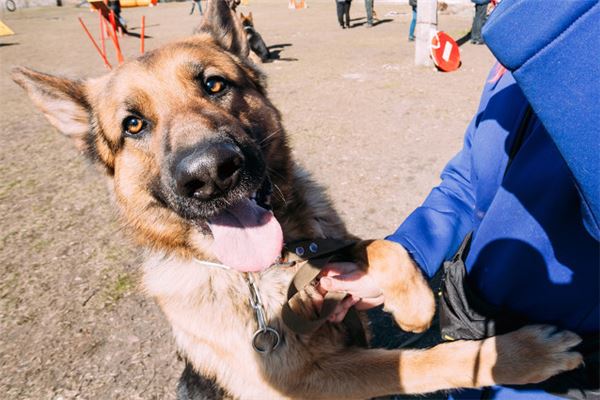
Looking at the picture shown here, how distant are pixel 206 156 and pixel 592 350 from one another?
1.72m

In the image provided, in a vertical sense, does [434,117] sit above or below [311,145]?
above

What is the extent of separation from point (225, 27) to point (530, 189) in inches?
96.8

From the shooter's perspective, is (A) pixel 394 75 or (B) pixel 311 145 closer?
(B) pixel 311 145

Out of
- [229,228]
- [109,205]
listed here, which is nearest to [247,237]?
[229,228]

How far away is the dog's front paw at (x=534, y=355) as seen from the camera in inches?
58.4

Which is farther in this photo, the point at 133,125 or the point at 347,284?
the point at 133,125

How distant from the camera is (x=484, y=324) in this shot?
1611mm

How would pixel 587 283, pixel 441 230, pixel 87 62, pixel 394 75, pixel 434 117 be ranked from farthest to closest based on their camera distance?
pixel 87 62 < pixel 394 75 < pixel 434 117 < pixel 441 230 < pixel 587 283

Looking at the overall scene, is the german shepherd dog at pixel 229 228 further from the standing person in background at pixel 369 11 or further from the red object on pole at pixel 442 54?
the standing person in background at pixel 369 11

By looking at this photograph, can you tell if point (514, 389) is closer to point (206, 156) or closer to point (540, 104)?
point (540, 104)

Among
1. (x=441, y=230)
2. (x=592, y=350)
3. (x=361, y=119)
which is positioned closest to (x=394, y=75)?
(x=361, y=119)

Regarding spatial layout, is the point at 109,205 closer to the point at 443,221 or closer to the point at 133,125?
the point at 133,125

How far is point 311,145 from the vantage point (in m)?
6.08

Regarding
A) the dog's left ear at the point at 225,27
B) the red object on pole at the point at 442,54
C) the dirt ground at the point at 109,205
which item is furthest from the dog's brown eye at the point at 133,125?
the red object on pole at the point at 442,54
